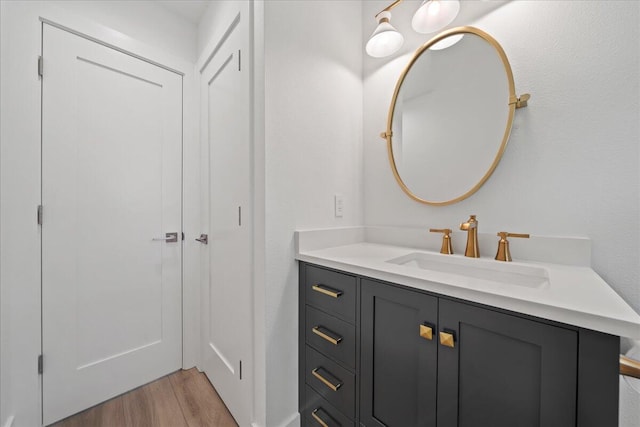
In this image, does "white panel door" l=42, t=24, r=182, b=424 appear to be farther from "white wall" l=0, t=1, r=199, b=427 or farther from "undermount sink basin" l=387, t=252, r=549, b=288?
"undermount sink basin" l=387, t=252, r=549, b=288

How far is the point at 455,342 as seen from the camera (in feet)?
2.20

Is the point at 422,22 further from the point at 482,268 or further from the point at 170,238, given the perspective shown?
the point at 170,238

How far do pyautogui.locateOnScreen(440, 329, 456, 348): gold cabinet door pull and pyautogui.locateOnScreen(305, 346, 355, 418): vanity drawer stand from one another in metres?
0.43

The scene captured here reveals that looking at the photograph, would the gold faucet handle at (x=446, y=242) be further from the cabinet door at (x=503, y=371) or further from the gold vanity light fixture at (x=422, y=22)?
the gold vanity light fixture at (x=422, y=22)

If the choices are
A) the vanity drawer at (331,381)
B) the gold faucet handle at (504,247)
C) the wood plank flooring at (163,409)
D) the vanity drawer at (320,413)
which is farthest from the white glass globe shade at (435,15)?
the wood plank flooring at (163,409)

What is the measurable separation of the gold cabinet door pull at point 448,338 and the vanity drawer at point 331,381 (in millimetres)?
435

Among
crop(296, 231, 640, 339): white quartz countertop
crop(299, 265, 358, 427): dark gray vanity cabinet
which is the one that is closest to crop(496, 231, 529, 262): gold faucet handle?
crop(296, 231, 640, 339): white quartz countertop

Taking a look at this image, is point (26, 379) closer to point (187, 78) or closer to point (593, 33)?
point (187, 78)

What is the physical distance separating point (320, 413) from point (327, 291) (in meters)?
0.57

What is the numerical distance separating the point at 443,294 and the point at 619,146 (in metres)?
0.81

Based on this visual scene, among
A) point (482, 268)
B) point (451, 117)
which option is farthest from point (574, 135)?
point (482, 268)

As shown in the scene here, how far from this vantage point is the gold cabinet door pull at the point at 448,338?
672mm

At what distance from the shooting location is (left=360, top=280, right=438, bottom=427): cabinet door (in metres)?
Result: 0.73

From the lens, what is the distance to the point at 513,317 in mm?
584
